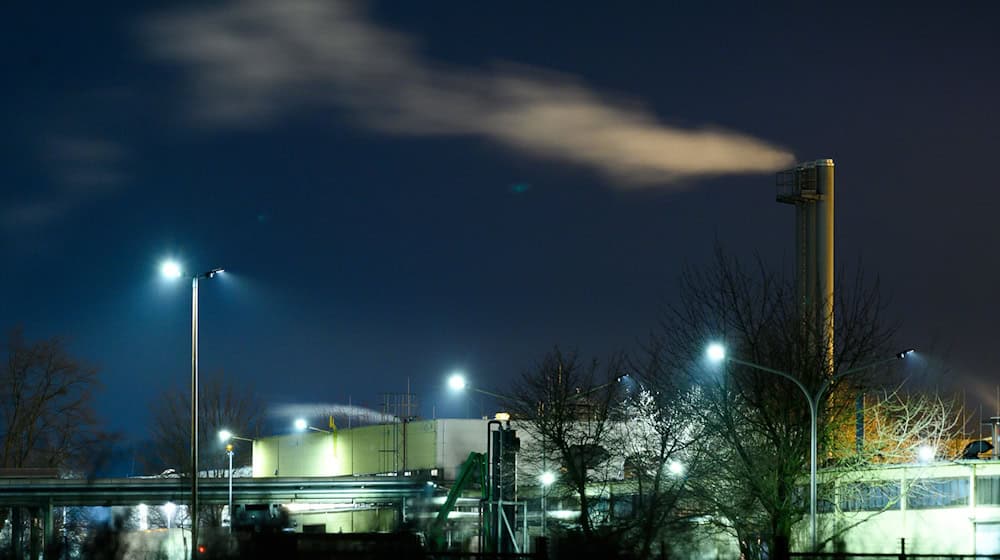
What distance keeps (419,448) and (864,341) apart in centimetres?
5396

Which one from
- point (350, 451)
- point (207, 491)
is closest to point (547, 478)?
point (207, 491)

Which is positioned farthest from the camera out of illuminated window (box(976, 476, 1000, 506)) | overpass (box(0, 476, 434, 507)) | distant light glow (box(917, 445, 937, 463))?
overpass (box(0, 476, 434, 507))

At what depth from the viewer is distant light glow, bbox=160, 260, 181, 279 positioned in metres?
31.1

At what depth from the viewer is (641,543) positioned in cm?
4578

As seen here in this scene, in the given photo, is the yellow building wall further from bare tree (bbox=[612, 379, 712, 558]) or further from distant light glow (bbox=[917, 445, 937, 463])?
distant light glow (bbox=[917, 445, 937, 463])

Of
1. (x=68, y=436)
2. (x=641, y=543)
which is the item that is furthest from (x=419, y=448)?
(x=641, y=543)

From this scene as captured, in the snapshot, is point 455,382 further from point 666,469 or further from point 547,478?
point 666,469

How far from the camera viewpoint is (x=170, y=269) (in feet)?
102

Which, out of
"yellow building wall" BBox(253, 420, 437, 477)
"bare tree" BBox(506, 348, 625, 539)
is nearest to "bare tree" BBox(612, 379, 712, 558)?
"bare tree" BBox(506, 348, 625, 539)

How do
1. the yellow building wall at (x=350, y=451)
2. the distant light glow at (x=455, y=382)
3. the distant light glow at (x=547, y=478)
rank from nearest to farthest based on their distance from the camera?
the distant light glow at (x=455, y=382)
the distant light glow at (x=547, y=478)
the yellow building wall at (x=350, y=451)

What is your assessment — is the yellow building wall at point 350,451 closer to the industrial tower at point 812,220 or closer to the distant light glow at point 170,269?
the industrial tower at point 812,220

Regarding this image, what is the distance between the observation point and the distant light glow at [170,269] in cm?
3106

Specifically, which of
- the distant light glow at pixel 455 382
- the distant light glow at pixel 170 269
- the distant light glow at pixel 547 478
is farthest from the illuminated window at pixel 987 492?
the distant light glow at pixel 170 269

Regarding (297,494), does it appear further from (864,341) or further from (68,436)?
(864,341)
